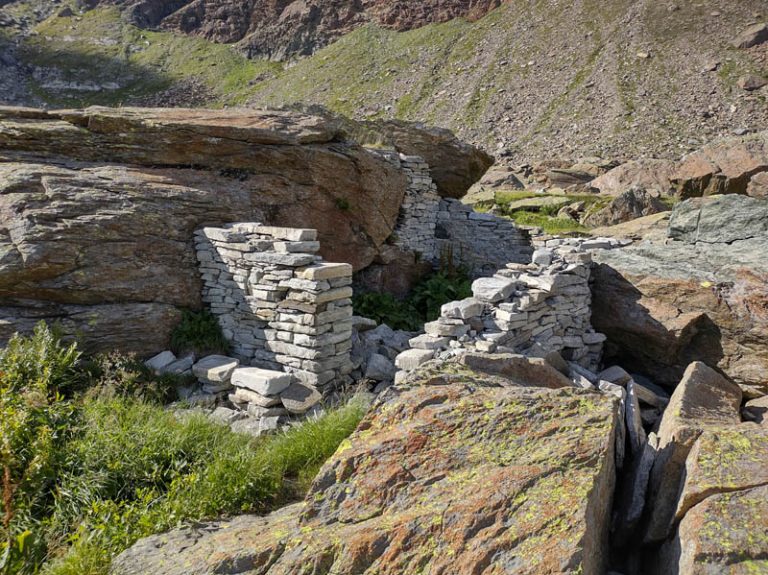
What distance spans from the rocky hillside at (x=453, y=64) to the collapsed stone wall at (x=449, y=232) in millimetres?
25037

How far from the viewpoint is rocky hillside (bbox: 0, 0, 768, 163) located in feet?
126

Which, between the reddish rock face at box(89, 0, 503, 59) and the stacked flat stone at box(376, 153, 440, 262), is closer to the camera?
the stacked flat stone at box(376, 153, 440, 262)

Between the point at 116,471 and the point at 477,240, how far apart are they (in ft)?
33.6

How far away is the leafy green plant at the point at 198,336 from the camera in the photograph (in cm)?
758

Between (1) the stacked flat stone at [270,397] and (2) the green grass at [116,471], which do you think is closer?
(2) the green grass at [116,471]

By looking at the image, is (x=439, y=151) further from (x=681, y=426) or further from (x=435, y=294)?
(x=681, y=426)

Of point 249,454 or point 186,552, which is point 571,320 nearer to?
Result: point 249,454

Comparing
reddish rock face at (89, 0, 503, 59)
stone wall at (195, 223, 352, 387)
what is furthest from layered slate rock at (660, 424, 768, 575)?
reddish rock face at (89, 0, 503, 59)

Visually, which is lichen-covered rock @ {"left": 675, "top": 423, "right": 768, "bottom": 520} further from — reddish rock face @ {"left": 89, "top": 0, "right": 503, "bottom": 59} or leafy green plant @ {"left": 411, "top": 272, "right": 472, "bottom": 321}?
reddish rock face @ {"left": 89, "top": 0, "right": 503, "bottom": 59}

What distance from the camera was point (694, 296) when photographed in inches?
307

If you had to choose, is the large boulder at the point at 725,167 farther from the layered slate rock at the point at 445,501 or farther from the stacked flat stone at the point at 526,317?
the layered slate rock at the point at 445,501

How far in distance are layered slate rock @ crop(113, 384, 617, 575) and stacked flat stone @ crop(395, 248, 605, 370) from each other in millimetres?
2724

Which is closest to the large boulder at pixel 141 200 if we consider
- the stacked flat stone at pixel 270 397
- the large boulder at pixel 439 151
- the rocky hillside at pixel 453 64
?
the stacked flat stone at pixel 270 397

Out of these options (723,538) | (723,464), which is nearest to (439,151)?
(723,464)
